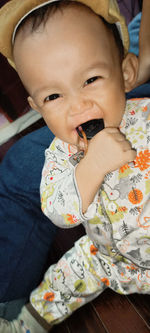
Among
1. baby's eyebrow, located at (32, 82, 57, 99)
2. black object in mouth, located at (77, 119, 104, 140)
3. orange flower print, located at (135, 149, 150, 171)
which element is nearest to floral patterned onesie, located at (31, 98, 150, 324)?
orange flower print, located at (135, 149, 150, 171)

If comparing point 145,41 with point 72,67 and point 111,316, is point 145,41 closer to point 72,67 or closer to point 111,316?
point 72,67

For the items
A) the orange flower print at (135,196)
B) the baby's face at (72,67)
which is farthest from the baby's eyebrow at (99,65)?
the orange flower print at (135,196)

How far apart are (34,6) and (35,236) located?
0.84 metres

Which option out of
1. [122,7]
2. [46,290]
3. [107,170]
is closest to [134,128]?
[107,170]

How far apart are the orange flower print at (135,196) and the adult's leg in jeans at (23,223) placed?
0.52 m

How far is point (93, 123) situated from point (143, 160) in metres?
0.19

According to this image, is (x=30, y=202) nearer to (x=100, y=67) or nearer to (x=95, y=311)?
(x=95, y=311)

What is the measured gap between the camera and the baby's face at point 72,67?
20.3 inches

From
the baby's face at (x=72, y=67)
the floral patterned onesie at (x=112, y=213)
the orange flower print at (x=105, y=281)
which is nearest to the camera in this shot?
the baby's face at (x=72, y=67)

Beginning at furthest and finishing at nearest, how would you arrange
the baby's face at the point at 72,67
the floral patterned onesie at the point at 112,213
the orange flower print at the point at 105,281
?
the orange flower print at the point at 105,281 → the floral patterned onesie at the point at 112,213 → the baby's face at the point at 72,67

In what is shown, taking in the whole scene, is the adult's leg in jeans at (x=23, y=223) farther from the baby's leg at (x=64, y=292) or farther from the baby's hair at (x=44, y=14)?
the baby's hair at (x=44, y=14)

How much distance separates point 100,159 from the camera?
569 mm

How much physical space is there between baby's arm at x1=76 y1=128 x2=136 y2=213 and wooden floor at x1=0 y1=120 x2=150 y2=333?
0.58 m

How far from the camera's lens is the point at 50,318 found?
0.92 m
